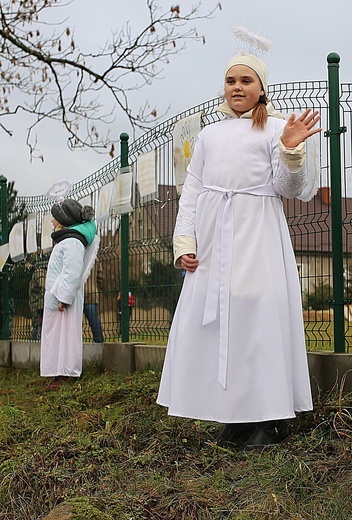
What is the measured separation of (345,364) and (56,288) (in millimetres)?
3627

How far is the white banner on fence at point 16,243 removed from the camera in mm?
11227

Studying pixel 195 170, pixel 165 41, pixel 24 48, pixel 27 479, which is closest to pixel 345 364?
pixel 195 170

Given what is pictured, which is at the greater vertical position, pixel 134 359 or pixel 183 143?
pixel 183 143

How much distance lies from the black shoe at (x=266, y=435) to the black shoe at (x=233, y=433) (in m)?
0.20

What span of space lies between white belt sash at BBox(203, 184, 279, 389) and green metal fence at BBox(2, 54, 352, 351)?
44.1 inches

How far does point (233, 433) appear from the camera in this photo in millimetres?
4961

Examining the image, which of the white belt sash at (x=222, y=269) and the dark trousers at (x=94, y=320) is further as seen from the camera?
the dark trousers at (x=94, y=320)

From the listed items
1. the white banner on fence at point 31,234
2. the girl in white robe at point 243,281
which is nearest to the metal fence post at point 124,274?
the white banner on fence at point 31,234

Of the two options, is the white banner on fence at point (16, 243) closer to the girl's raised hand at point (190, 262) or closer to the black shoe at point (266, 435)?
the girl's raised hand at point (190, 262)

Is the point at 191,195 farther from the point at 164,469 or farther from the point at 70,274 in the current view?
the point at 70,274

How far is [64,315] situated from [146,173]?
160 centimetres

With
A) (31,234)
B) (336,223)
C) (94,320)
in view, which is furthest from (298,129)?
(31,234)

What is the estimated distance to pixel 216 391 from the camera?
4.75m

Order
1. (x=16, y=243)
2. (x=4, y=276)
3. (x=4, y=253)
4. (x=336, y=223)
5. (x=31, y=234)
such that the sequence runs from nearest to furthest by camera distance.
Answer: (x=336, y=223), (x=31, y=234), (x=16, y=243), (x=4, y=253), (x=4, y=276)
